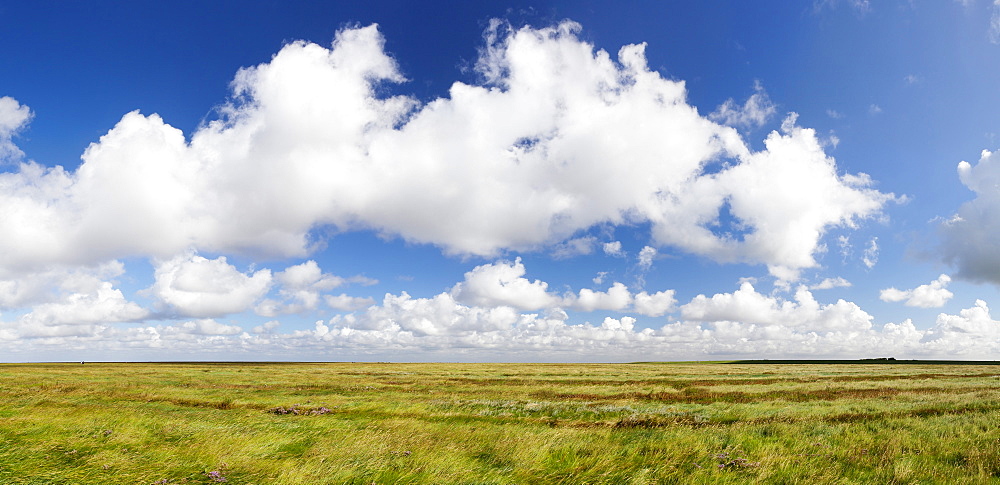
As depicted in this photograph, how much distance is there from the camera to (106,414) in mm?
18578

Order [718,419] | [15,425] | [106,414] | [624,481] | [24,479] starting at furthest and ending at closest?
[718,419], [106,414], [15,425], [624,481], [24,479]

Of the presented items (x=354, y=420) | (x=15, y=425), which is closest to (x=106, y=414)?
(x=15, y=425)

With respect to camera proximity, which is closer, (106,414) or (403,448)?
(403,448)

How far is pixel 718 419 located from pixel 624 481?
16.1 m

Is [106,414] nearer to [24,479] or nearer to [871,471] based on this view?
[24,479]

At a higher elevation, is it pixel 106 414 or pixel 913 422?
pixel 106 414

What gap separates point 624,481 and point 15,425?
19157mm

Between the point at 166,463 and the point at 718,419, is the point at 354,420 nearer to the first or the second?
the point at 166,463

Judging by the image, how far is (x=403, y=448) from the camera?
12.8 metres

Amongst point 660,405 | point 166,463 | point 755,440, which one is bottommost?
point 660,405

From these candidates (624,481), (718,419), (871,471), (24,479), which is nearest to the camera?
(24,479)

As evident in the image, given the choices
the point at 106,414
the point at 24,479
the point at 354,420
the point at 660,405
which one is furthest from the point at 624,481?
the point at 660,405

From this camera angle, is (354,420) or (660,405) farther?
(660,405)

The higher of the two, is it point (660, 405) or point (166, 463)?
point (166, 463)
